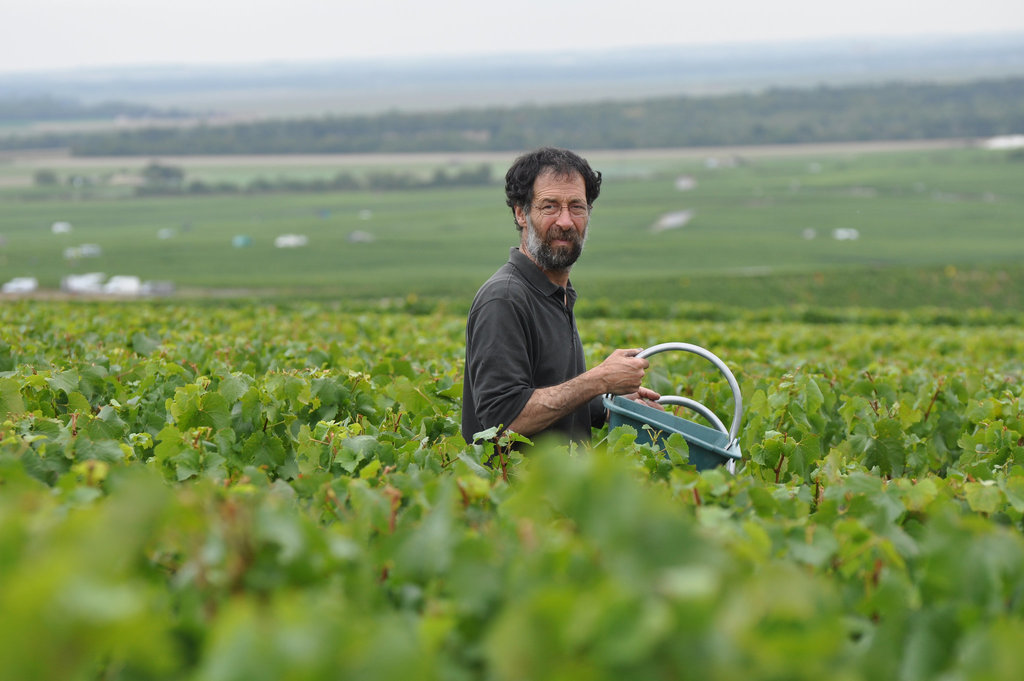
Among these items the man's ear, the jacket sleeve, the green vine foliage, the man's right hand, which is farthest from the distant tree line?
the green vine foliage

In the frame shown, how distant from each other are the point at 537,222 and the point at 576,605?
327cm

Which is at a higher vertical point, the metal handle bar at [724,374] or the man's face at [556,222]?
the man's face at [556,222]

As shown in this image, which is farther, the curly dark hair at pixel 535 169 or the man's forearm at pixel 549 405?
the curly dark hair at pixel 535 169

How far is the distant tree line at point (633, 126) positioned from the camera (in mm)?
153250

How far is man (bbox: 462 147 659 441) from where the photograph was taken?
3914 millimetres

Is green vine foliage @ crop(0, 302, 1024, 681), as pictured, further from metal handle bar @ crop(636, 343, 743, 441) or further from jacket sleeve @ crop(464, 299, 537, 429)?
jacket sleeve @ crop(464, 299, 537, 429)

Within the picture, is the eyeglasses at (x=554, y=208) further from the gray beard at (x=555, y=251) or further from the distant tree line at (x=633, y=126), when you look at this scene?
the distant tree line at (x=633, y=126)

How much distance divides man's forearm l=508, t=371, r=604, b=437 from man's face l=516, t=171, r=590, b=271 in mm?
744

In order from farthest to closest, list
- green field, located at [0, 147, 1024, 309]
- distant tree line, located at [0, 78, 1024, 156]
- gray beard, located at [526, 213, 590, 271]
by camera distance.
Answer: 1. distant tree line, located at [0, 78, 1024, 156]
2. green field, located at [0, 147, 1024, 309]
3. gray beard, located at [526, 213, 590, 271]

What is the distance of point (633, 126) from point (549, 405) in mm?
165711

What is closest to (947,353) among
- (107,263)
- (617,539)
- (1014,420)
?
(1014,420)

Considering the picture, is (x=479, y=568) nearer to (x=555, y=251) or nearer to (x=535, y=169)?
(x=555, y=251)

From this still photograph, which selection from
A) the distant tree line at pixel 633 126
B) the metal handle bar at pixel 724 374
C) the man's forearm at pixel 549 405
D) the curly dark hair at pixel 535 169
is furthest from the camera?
the distant tree line at pixel 633 126

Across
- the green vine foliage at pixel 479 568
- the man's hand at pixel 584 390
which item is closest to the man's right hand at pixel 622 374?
the man's hand at pixel 584 390
